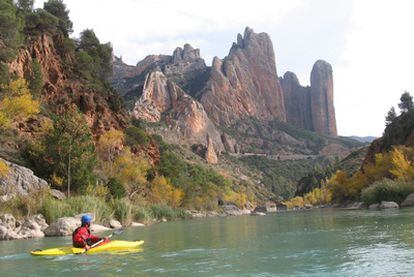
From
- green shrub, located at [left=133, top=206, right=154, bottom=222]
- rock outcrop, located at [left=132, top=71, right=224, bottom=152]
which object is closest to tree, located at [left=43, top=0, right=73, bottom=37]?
green shrub, located at [left=133, top=206, right=154, bottom=222]

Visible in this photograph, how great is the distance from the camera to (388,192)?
53.4 meters

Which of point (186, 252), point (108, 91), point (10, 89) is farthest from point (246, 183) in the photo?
point (186, 252)

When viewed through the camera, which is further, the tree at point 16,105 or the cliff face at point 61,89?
the cliff face at point 61,89

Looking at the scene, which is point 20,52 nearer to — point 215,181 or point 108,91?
point 108,91

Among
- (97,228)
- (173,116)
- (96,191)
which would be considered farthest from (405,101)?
(173,116)

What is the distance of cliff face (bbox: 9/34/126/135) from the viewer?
59.9 m

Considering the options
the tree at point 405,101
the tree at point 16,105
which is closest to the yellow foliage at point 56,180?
the tree at point 16,105

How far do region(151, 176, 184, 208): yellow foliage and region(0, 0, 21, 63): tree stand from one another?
86.7ft

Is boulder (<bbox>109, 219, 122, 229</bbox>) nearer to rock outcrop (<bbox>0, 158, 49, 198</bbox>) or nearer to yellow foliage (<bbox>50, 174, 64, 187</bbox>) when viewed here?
rock outcrop (<bbox>0, 158, 49, 198</bbox>)

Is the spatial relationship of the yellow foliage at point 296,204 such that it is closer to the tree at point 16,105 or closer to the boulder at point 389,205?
the boulder at point 389,205

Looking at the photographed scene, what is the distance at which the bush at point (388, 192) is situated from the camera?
5209 cm

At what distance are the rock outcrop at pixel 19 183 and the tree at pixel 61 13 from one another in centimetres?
3923

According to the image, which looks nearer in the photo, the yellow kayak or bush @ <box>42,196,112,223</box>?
the yellow kayak

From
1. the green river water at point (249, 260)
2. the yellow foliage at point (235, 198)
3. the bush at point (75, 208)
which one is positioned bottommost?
the green river water at point (249, 260)
